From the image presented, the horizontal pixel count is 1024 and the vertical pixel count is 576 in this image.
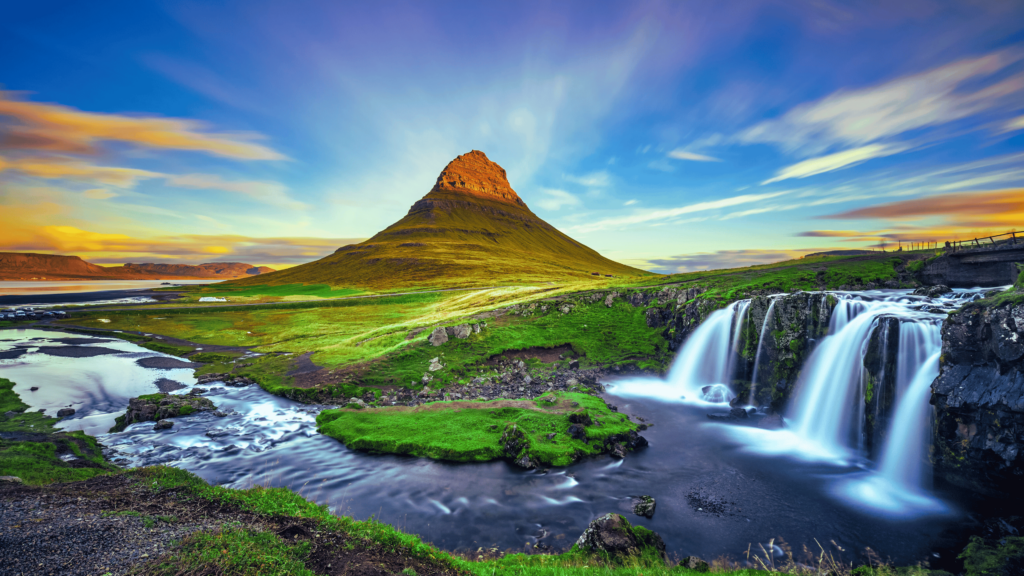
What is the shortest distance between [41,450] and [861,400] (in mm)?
47626

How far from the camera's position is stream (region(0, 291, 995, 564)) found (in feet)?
54.0

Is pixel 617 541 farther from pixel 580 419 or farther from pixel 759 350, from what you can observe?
pixel 759 350

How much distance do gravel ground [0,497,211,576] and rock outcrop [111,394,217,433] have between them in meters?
19.2

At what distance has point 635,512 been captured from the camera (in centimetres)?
1758

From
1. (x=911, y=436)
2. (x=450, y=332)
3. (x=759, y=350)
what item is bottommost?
(x=911, y=436)

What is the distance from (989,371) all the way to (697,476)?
47.7 ft

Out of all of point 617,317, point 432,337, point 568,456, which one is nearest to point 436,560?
point 568,456

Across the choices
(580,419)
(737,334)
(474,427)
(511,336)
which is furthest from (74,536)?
(737,334)

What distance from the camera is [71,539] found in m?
9.66

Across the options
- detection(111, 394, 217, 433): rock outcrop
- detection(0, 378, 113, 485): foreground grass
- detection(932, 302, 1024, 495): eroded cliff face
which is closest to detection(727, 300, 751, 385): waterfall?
detection(932, 302, 1024, 495): eroded cliff face

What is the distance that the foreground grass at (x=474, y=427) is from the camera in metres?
22.8

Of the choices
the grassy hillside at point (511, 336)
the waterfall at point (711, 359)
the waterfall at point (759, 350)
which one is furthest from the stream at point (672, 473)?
the grassy hillside at point (511, 336)

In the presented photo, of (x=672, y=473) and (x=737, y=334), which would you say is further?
(x=737, y=334)

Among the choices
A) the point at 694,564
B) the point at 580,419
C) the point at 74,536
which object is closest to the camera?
the point at 74,536
